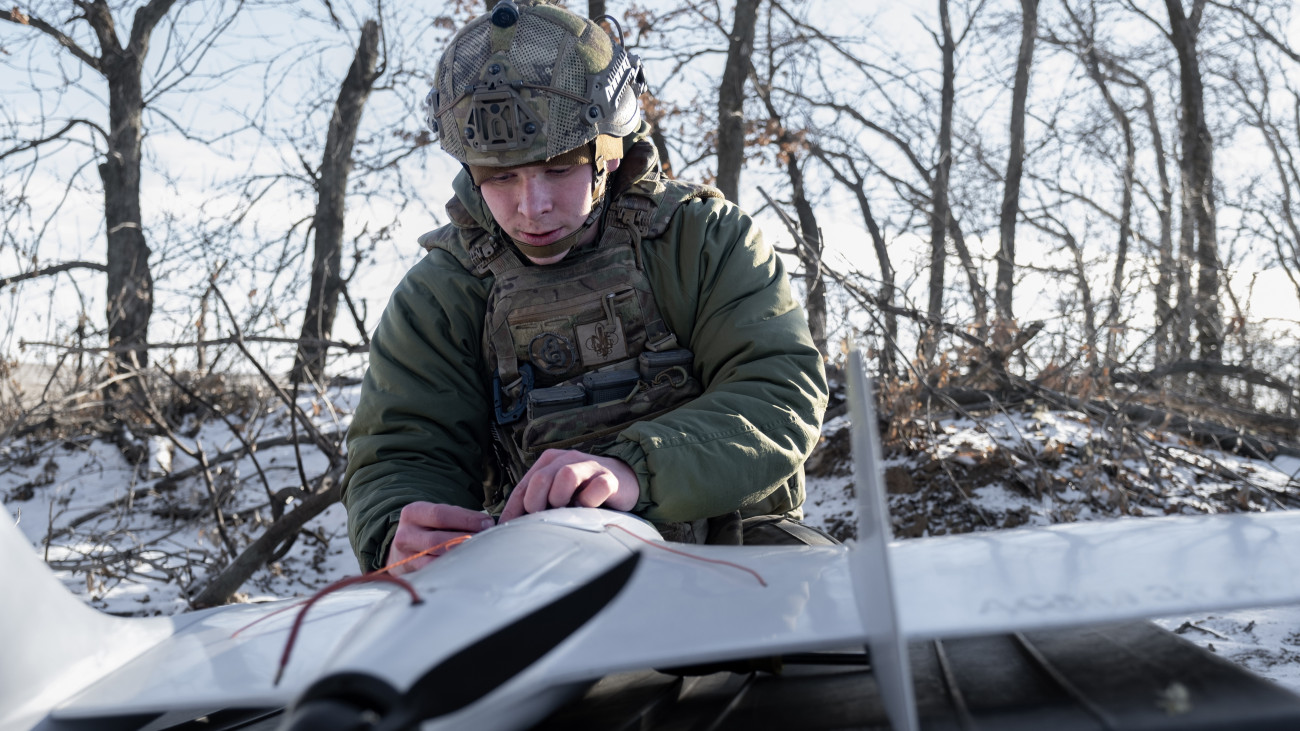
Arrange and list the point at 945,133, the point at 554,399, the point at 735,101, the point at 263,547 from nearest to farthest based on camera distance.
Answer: the point at 554,399 < the point at 263,547 < the point at 735,101 < the point at 945,133

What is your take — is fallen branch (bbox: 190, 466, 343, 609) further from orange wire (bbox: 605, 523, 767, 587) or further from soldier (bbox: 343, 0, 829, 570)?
orange wire (bbox: 605, 523, 767, 587)

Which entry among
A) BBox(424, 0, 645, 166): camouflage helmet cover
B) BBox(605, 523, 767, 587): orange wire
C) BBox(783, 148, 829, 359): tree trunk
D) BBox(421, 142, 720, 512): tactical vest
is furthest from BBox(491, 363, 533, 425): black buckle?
BBox(783, 148, 829, 359): tree trunk

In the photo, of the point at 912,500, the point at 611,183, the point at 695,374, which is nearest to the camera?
the point at 695,374

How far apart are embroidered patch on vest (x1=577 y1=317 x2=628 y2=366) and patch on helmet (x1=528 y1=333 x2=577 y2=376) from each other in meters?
0.03

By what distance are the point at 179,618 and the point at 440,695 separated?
82 cm

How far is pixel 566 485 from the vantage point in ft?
5.27

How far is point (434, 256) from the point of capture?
2.54 m

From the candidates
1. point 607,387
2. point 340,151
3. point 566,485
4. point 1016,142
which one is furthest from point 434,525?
point 1016,142

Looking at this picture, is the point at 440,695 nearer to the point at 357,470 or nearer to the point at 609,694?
the point at 609,694

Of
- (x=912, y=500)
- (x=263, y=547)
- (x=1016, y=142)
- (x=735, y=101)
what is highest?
(x=1016, y=142)

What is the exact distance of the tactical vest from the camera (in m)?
2.27

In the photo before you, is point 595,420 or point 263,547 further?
point 263,547

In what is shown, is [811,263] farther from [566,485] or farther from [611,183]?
[566,485]

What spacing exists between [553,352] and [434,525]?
0.64 m
